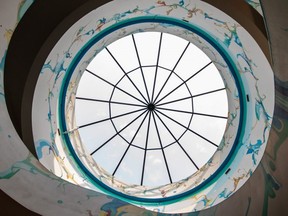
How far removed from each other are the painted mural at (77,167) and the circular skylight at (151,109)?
114 cm

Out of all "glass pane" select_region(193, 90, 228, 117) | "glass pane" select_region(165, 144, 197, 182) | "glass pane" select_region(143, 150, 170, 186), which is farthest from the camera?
"glass pane" select_region(143, 150, 170, 186)

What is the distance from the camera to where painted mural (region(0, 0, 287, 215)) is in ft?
15.0

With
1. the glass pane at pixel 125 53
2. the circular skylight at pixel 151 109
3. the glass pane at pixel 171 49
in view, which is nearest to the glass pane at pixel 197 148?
the circular skylight at pixel 151 109

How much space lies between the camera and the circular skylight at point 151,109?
358 inches

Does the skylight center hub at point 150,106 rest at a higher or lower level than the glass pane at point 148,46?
lower

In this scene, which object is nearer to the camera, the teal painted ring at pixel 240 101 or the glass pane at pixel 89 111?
the teal painted ring at pixel 240 101

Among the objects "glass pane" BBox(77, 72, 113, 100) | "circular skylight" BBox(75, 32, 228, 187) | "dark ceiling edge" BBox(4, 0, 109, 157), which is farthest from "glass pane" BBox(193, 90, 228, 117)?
"dark ceiling edge" BBox(4, 0, 109, 157)

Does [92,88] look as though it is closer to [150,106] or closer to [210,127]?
[150,106]

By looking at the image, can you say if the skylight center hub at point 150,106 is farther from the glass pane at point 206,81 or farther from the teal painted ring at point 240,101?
the teal painted ring at point 240,101

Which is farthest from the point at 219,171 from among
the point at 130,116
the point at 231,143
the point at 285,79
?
the point at 285,79

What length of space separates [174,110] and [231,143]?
2.23 m

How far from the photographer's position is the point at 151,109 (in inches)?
371

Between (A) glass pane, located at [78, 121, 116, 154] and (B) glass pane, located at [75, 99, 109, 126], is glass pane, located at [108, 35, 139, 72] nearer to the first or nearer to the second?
(B) glass pane, located at [75, 99, 109, 126]

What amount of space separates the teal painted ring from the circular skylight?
3.85 ft
